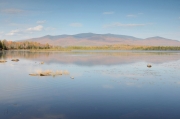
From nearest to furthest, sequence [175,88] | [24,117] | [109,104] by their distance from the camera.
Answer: [24,117], [109,104], [175,88]

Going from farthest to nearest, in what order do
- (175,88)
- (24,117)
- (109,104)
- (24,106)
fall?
(175,88)
(109,104)
(24,106)
(24,117)

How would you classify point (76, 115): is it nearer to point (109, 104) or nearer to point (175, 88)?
point (109, 104)

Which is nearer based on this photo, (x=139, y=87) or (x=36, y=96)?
(x=36, y=96)

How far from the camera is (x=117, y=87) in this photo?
18.7 meters

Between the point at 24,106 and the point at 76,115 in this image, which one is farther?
the point at 24,106

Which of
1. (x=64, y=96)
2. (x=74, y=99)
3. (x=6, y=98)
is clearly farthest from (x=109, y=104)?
(x=6, y=98)

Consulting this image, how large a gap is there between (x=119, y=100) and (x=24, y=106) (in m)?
6.65

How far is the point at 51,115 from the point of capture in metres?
11.2

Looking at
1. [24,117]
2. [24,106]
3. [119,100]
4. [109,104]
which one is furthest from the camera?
[119,100]

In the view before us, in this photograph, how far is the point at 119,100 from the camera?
14.4 metres

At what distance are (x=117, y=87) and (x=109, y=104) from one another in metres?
5.46

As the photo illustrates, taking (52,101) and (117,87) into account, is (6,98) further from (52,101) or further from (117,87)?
(117,87)

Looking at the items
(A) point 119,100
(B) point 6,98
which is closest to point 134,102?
(A) point 119,100

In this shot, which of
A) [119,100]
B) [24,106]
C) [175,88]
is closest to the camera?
[24,106]
